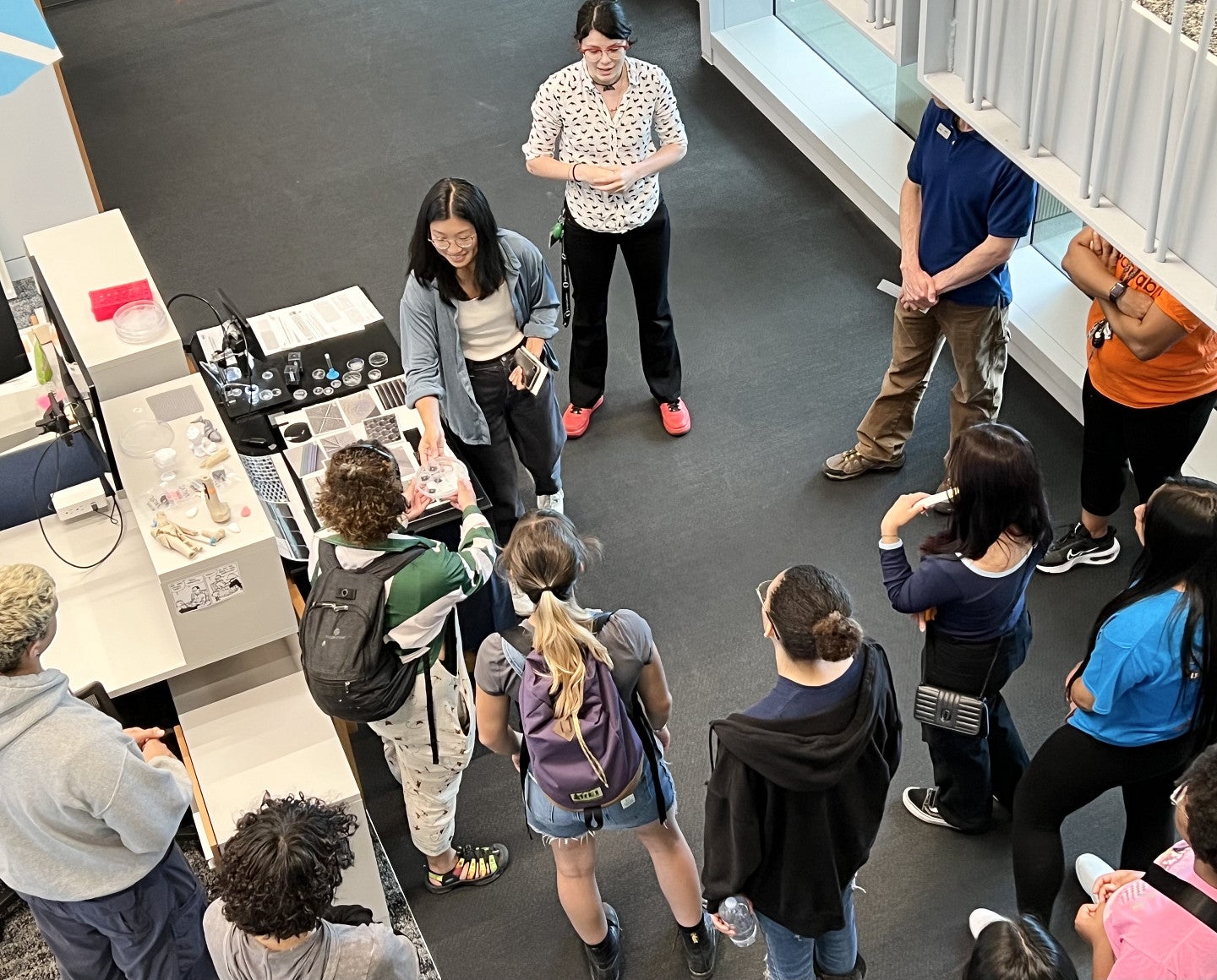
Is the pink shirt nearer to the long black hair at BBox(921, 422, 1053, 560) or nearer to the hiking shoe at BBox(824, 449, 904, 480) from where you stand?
the long black hair at BBox(921, 422, 1053, 560)

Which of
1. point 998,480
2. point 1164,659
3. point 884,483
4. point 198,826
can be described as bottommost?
point 884,483

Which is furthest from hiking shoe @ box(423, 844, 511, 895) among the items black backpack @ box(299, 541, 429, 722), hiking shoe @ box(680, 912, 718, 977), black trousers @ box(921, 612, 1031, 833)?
black trousers @ box(921, 612, 1031, 833)

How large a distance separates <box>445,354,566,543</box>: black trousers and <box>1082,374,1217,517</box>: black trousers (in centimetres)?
172

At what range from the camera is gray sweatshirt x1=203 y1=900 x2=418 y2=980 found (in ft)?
8.25

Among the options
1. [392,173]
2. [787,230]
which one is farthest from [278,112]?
[787,230]

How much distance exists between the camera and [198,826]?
11.5ft

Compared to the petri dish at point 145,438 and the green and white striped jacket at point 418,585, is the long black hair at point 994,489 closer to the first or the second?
the green and white striped jacket at point 418,585

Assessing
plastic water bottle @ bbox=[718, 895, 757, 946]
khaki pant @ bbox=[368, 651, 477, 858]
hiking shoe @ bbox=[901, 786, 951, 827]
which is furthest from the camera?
hiking shoe @ bbox=[901, 786, 951, 827]

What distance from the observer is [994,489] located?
2.98 meters

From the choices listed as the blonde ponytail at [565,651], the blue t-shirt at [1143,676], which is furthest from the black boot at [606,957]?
the blue t-shirt at [1143,676]

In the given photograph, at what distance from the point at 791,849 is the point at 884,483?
230 cm

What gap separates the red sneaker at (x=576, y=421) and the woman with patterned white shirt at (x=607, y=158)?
32cm

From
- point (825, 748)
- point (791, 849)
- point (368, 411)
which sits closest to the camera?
point (825, 748)

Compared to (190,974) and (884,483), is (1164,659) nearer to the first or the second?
(884,483)
